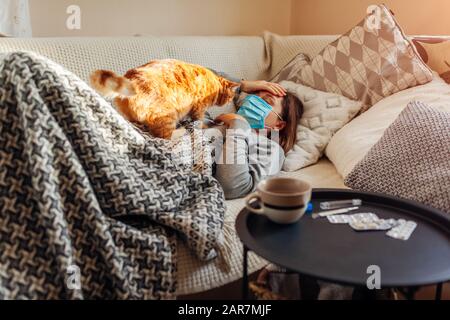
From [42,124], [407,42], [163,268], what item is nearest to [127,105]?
[42,124]

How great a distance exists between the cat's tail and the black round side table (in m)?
0.55

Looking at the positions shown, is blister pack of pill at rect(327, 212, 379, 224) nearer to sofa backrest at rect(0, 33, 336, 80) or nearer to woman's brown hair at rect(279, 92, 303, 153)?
woman's brown hair at rect(279, 92, 303, 153)

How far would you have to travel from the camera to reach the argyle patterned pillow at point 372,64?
1.52 meters

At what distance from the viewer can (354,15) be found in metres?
2.12

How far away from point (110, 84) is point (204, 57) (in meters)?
0.60

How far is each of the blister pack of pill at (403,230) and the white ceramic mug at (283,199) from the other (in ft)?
0.56

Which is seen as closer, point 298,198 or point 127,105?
point 298,198

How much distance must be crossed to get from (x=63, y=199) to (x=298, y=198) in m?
0.45

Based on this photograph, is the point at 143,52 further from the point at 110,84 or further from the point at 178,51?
the point at 110,84

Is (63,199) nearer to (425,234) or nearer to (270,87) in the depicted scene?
(425,234)

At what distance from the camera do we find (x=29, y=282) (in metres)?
0.77

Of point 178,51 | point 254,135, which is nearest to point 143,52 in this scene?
point 178,51

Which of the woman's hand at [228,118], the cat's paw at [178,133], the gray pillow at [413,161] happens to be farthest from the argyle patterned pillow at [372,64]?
the cat's paw at [178,133]

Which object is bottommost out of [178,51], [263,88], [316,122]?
[316,122]
